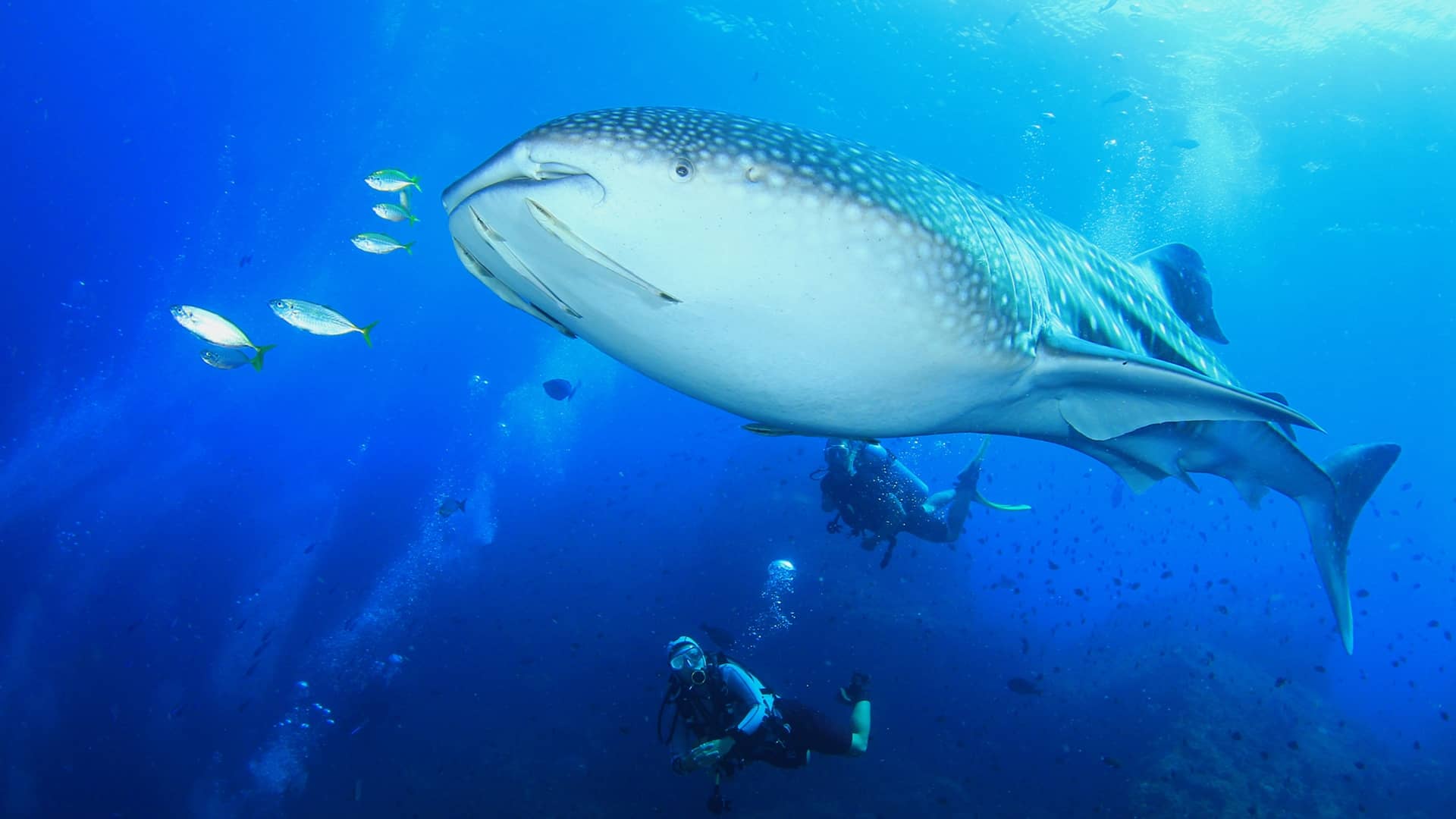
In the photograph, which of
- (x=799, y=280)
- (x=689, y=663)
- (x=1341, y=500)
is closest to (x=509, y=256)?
(x=799, y=280)

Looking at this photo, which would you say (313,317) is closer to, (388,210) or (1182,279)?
(388,210)

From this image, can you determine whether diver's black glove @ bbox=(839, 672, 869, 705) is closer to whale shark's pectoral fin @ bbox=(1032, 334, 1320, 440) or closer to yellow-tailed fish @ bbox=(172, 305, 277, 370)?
whale shark's pectoral fin @ bbox=(1032, 334, 1320, 440)

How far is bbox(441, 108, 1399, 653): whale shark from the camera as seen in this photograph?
1.52 meters

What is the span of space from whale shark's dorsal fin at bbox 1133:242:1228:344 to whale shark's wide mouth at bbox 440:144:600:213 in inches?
203

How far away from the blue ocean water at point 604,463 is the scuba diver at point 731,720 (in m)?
4.68

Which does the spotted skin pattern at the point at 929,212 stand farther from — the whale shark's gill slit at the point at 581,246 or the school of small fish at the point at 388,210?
the school of small fish at the point at 388,210

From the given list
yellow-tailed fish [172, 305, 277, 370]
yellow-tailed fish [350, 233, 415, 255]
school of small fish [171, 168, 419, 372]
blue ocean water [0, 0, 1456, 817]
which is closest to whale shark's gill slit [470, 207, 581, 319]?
school of small fish [171, 168, 419, 372]

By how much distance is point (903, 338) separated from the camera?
6.73 ft

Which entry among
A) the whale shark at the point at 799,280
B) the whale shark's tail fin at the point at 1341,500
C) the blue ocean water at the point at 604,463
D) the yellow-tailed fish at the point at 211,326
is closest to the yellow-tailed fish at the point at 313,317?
the yellow-tailed fish at the point at 211,326

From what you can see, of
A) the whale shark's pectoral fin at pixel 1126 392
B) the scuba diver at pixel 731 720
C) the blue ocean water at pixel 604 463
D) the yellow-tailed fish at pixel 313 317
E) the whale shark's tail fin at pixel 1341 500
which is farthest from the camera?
the blue ocean water at pixel 604 463

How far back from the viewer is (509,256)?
1668 millimetres

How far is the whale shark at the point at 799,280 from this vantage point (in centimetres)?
152

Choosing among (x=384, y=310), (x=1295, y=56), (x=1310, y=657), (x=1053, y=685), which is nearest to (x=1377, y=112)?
(x=1295, y=56)

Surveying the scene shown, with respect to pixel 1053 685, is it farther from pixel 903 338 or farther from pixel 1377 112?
pixel 1377 112
